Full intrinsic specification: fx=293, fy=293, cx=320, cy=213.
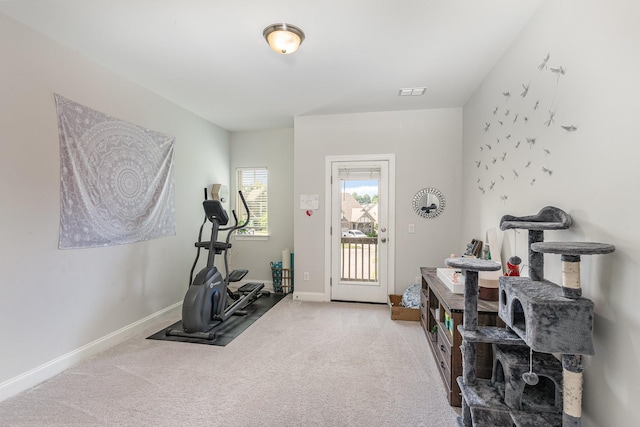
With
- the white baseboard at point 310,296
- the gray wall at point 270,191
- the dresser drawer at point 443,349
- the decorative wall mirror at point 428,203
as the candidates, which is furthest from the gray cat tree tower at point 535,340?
the gray wall at point 270,191

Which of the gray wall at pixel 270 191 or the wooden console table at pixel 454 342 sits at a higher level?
the gray wall at pixel 270 191

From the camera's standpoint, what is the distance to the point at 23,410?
1.96m

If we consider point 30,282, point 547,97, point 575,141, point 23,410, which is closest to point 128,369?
point 23,410

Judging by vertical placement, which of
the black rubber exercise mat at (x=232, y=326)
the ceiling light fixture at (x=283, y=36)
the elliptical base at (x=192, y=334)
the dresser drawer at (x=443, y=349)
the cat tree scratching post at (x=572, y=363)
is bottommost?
the black rubber exercise mat at (x=232, y=326)

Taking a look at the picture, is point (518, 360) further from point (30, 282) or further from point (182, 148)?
point (182, 148)

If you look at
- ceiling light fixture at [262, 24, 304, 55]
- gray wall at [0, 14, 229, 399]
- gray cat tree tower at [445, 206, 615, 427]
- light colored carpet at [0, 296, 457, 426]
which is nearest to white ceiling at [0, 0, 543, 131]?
ceiling light fixture at [262, 24, 304, 55]

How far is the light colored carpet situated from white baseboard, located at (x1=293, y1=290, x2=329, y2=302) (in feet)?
3.56

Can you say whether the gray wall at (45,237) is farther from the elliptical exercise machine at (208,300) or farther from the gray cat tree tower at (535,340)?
the gray cat tree tower at (535,340)

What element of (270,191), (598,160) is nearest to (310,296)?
(270,191)

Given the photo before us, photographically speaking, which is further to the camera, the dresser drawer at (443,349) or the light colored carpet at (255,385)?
the dresser drawer at (443,349)

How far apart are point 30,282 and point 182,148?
7.39 feet

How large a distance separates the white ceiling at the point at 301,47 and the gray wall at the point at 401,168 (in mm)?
479

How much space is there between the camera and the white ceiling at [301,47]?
197cm

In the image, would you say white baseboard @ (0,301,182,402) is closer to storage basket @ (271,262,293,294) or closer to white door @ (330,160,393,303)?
storage basket @ (271,262,293,294)
